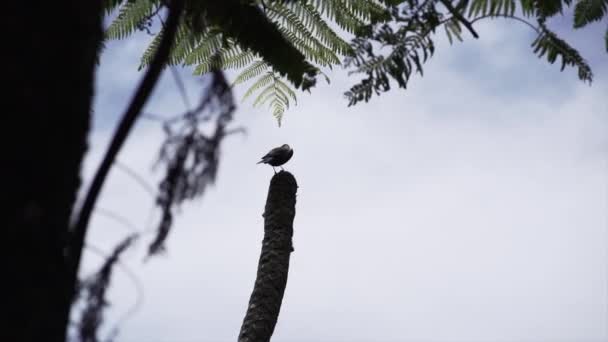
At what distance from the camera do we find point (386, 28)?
1742 mm

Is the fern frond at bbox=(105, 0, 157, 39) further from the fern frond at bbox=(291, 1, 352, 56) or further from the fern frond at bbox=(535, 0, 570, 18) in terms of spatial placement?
the fern frond at bbox=(535, 0, 570, 18)

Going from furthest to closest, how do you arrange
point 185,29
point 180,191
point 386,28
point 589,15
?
point 589,15, point 185,29, point 386,28, point 180,191

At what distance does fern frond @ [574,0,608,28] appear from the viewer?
236 centimetres

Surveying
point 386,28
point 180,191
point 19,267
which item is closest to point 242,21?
point 386,28

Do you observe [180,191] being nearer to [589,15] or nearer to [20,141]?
[20,141]

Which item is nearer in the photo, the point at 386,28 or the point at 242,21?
the point at 242,21

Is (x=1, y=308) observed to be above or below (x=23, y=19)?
below

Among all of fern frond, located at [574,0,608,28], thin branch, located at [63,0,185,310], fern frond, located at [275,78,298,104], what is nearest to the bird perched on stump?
fern frond, located at [275,78,298,104]

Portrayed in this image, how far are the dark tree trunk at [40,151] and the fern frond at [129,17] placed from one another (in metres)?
1.33

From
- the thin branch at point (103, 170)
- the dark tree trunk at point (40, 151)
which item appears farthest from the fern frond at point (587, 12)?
the dark tree trunk at point (40, 151)

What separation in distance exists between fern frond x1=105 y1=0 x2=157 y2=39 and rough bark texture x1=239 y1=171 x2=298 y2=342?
2.55 ft

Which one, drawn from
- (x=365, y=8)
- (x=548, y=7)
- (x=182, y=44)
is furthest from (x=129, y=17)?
(x=548, y=7)

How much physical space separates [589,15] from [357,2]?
0.87 meters

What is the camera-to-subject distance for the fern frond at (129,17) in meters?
2.19
